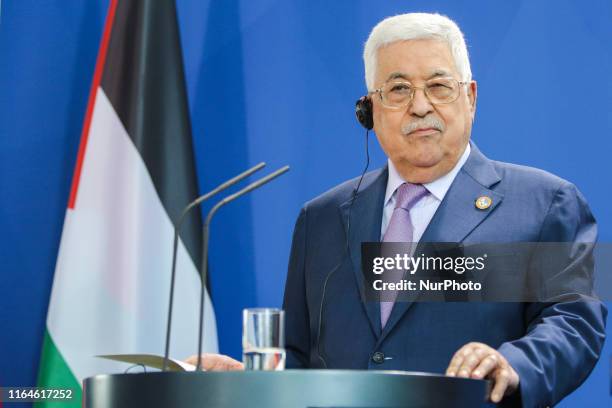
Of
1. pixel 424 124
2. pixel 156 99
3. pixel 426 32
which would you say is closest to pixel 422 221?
pixel 424 124

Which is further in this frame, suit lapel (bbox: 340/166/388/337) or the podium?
suit lapel (bbox: 340/166/388/337)

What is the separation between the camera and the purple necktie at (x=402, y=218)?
2680 millimetres

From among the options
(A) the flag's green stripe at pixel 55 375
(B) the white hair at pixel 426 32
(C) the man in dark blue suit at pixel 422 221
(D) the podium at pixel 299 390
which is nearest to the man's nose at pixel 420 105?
(C) the man in dark blue suit at pixel 422 221

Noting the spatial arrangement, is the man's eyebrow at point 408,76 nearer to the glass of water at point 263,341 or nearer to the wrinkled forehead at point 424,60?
the wrinkled forehead at point 424,60

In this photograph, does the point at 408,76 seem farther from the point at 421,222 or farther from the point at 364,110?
the point at 421,222

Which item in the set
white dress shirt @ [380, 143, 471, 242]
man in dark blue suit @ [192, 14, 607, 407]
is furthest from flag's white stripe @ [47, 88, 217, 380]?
white dress shirt @ [380, 143, 471, 242]

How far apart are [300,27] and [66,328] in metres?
1.39

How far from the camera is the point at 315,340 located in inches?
107

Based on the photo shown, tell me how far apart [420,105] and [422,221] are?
33 cm

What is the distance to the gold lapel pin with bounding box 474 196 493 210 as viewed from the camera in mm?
2652

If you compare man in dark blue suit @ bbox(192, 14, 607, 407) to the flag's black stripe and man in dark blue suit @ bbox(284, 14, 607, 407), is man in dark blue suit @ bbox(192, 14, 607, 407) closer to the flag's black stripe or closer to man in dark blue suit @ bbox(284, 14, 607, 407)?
man in dark blue suit @ bbox(284, 14, 607, 407)

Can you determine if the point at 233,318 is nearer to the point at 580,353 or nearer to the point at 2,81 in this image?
the point at 2,81

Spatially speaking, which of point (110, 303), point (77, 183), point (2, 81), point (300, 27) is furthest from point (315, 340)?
point (2, 81)

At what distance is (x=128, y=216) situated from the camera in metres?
3.39
